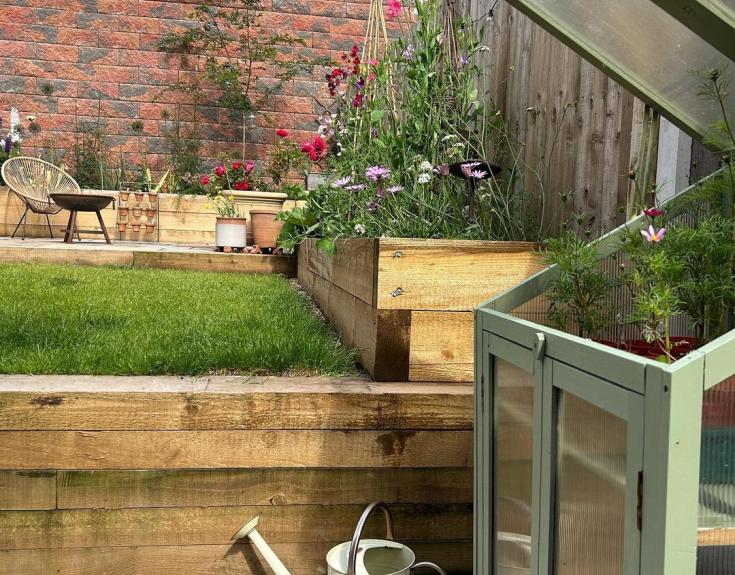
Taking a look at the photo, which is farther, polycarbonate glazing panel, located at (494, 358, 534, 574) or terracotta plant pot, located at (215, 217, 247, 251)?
terracotta plant pot, located at (215, 217, 247, 251)

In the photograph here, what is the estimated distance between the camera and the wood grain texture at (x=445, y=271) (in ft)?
6.02

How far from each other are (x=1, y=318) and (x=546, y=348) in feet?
7.31

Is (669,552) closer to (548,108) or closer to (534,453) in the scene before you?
(534,453)

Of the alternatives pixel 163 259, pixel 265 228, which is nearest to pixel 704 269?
pixel 163 259

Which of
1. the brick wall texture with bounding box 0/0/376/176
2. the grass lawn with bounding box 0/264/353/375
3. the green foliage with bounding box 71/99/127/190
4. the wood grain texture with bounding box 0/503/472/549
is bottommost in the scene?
the wood grain texture with bounding box 0/503/472/549

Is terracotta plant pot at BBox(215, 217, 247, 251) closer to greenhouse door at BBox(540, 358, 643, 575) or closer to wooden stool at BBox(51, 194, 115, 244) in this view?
wooden stool at BBox(51, 194, 115, 244)

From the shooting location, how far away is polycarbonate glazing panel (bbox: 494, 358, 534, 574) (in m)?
1.06

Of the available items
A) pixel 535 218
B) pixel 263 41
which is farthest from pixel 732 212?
pixel 263 41

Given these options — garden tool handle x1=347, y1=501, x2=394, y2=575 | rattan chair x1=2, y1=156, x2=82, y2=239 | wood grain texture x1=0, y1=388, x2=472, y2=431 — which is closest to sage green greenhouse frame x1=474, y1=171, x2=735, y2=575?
garden tool handle x1=347, y1=501, x2=394, y2=575

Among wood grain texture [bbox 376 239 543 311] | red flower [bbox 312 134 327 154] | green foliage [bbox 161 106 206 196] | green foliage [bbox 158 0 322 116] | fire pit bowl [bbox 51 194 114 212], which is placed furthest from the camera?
green foliage [bbox 158 0 322 116]

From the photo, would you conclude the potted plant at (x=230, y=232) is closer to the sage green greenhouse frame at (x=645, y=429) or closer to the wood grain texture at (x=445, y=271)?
the wood grain texture at (x=445, y=271)

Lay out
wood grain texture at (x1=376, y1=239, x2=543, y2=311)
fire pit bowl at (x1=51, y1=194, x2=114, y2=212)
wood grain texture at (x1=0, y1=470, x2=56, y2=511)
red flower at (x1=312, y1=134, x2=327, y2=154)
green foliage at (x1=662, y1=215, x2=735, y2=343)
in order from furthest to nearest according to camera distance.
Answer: fire pit bowl at (x1=51, y1=194, x2=114, y2=212) < red flower at (x1=312, y1=134, x2=327, y2=154) < wood grain texture at (x1=376, y1=239, x2=543, y2=311) < wood grain texture at (x1=0, y1=470, x2=56, y2=511) < green foliage at (x1=662, y1=215, x2=735, y2=343)

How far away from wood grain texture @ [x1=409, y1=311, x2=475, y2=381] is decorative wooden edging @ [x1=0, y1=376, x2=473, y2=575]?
120 mm

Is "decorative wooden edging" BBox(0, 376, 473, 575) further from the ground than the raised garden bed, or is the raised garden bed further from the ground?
the raised garden bed
